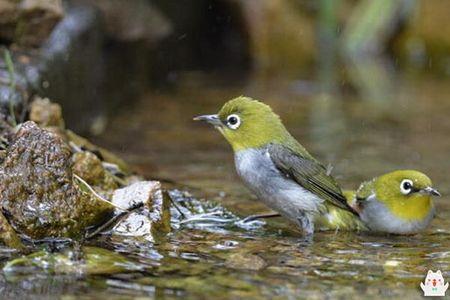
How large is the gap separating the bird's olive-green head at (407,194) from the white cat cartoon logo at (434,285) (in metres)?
1.18

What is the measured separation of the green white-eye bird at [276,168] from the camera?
230 inches

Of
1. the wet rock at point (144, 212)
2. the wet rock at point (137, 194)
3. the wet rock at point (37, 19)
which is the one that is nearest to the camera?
the wet rock at point (144, 212)

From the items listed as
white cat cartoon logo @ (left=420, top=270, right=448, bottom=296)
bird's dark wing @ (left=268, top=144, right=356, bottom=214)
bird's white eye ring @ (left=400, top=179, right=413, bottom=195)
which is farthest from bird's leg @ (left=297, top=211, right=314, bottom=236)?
white cat cartoon logo @ (left=420, top=270, right=448, bottom=296)

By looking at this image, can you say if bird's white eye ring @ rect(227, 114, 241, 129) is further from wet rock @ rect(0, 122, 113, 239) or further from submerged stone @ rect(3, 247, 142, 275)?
submerged stone @ rect(3, 247, 142, 275)

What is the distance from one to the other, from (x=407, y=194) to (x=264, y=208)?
105cm

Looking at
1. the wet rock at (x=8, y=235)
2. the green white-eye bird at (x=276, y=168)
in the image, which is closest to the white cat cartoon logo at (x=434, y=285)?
the green white-eye bird at (x=276, y=168)

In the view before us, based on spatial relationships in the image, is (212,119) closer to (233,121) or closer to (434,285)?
(233,121)

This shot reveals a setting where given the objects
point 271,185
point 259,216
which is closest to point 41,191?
point 271,185

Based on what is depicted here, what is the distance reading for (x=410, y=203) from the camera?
594 cm

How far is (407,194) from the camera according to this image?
5.93m

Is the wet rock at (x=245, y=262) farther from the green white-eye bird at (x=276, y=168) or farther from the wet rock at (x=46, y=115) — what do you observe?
the wet rock at (x=46, y=115)

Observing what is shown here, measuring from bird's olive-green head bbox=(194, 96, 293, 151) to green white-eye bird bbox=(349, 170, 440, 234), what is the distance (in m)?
0.66

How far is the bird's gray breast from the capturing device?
229 inches

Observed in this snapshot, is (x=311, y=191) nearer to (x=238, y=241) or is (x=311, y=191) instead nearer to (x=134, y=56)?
(x=238, y=241)
